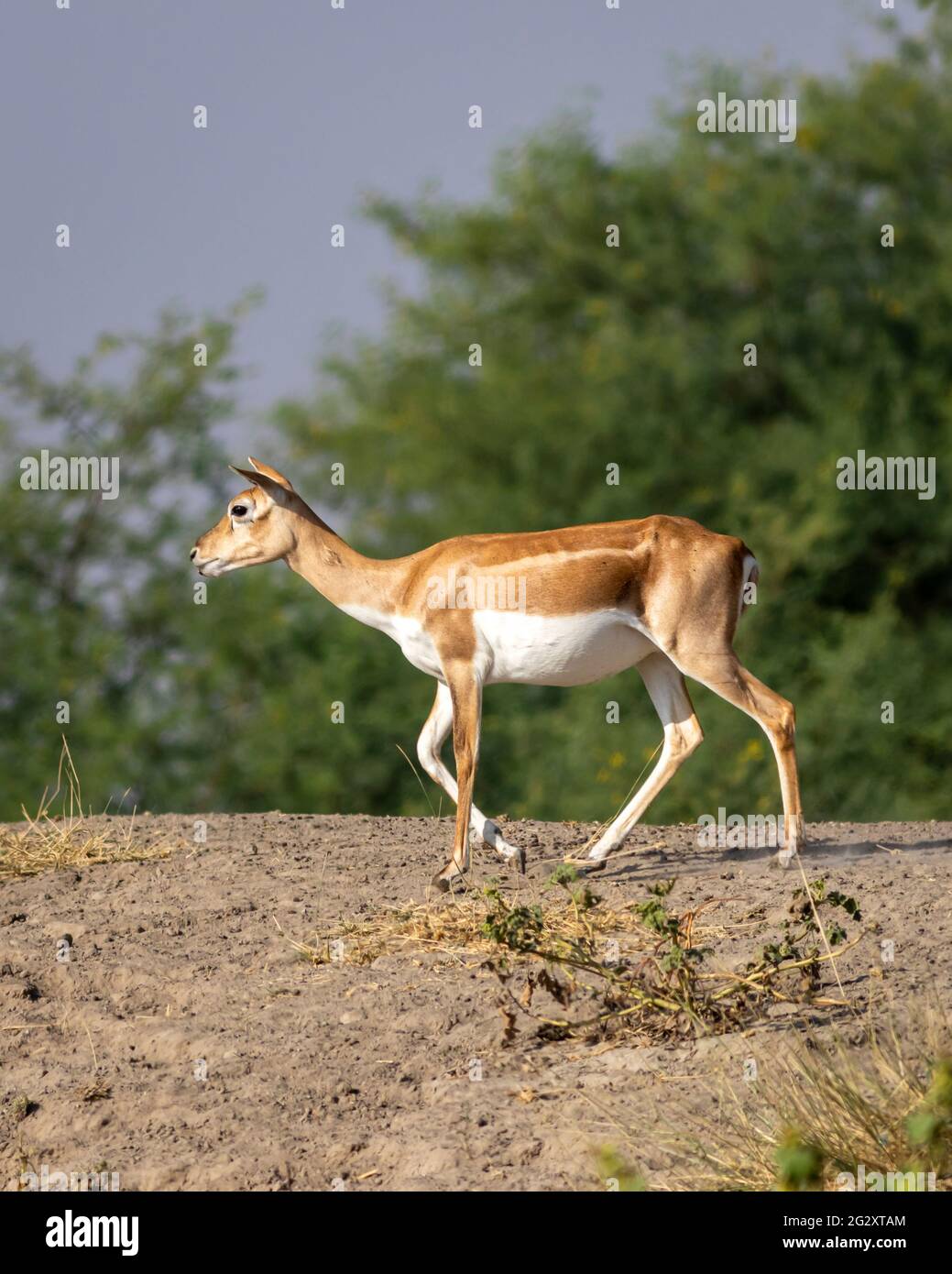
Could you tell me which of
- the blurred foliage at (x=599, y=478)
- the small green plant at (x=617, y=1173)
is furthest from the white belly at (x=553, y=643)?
the blurred foliage at (x=599, y=478)

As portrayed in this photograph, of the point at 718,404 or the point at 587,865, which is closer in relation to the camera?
the point at 587,865

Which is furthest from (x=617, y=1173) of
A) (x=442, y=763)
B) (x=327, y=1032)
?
(x=442, y=763)

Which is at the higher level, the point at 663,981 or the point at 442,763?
the point at 442,763

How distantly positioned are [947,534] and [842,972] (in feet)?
47.8

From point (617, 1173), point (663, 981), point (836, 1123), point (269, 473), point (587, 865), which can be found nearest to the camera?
point (617, 1173)

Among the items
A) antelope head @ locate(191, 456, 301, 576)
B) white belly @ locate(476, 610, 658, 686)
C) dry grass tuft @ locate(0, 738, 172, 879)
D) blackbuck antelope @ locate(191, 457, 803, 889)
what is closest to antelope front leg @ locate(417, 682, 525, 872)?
blackbuck antelope @ locate(191, 457, 803, 889)

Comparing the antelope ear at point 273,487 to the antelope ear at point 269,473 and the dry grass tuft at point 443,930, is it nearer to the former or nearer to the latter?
the antelope ear at point 269,473

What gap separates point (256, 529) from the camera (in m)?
9.20

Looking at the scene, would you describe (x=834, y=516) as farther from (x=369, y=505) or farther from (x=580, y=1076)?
(x=580, y=1076)

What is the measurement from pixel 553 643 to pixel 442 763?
87cm

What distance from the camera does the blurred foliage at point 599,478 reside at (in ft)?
63.5

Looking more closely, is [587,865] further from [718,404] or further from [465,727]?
[718,404]

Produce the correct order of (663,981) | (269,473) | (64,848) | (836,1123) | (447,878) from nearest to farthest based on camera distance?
(836,1123), (663,981), (447,878), (269,473), (64,848)

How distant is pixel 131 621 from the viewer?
2011cm
